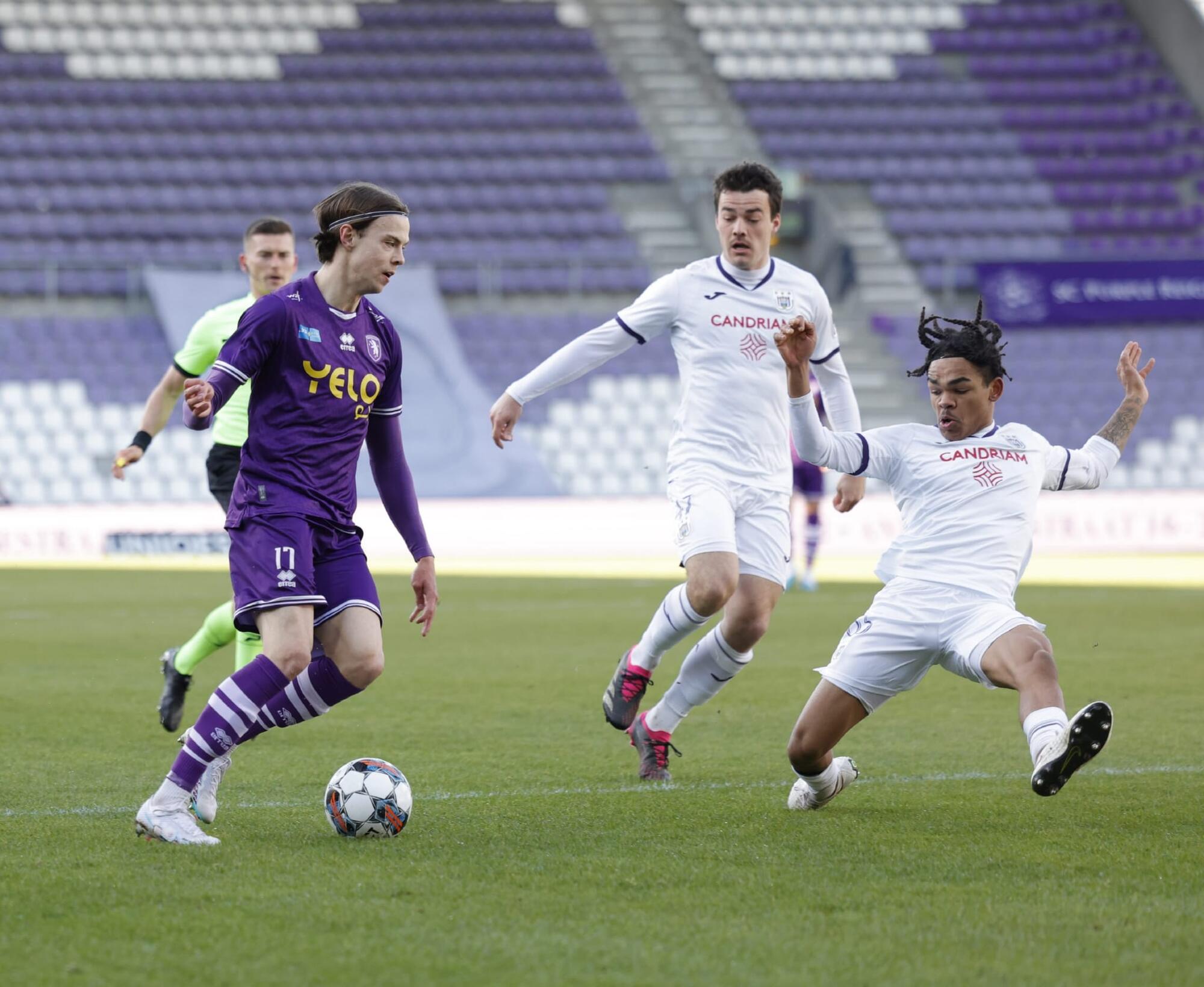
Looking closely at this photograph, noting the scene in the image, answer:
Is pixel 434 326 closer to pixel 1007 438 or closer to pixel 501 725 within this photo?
pixel 501 725

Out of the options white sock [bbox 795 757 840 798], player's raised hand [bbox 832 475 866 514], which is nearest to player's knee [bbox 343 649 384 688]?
white sock [bbox 795 757 840 798]

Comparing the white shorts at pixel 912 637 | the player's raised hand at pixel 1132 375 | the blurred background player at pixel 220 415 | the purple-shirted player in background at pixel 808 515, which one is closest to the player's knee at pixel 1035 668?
the white shorts at pixel 912 637

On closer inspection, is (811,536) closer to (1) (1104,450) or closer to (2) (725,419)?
A: (2) (725,419)

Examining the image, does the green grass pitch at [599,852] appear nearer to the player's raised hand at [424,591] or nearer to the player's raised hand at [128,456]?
the player's raised hand at [424,591]

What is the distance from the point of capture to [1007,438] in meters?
5.10

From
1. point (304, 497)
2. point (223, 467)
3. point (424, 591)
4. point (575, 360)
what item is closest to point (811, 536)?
point (223, 467)

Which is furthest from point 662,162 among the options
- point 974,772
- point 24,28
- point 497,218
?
point 974,772

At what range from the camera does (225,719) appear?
4.48 m

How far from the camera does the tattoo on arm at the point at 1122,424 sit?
5.25 metres

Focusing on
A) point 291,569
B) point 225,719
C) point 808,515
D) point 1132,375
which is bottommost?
point 225,719

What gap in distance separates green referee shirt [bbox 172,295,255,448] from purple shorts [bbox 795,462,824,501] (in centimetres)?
945

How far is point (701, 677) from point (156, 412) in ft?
9.37

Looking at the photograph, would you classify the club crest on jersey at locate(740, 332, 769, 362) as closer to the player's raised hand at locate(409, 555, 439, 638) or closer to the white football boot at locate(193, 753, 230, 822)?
the player's raised hand at locate(409, 555, 439, 638)

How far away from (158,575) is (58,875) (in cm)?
1236
